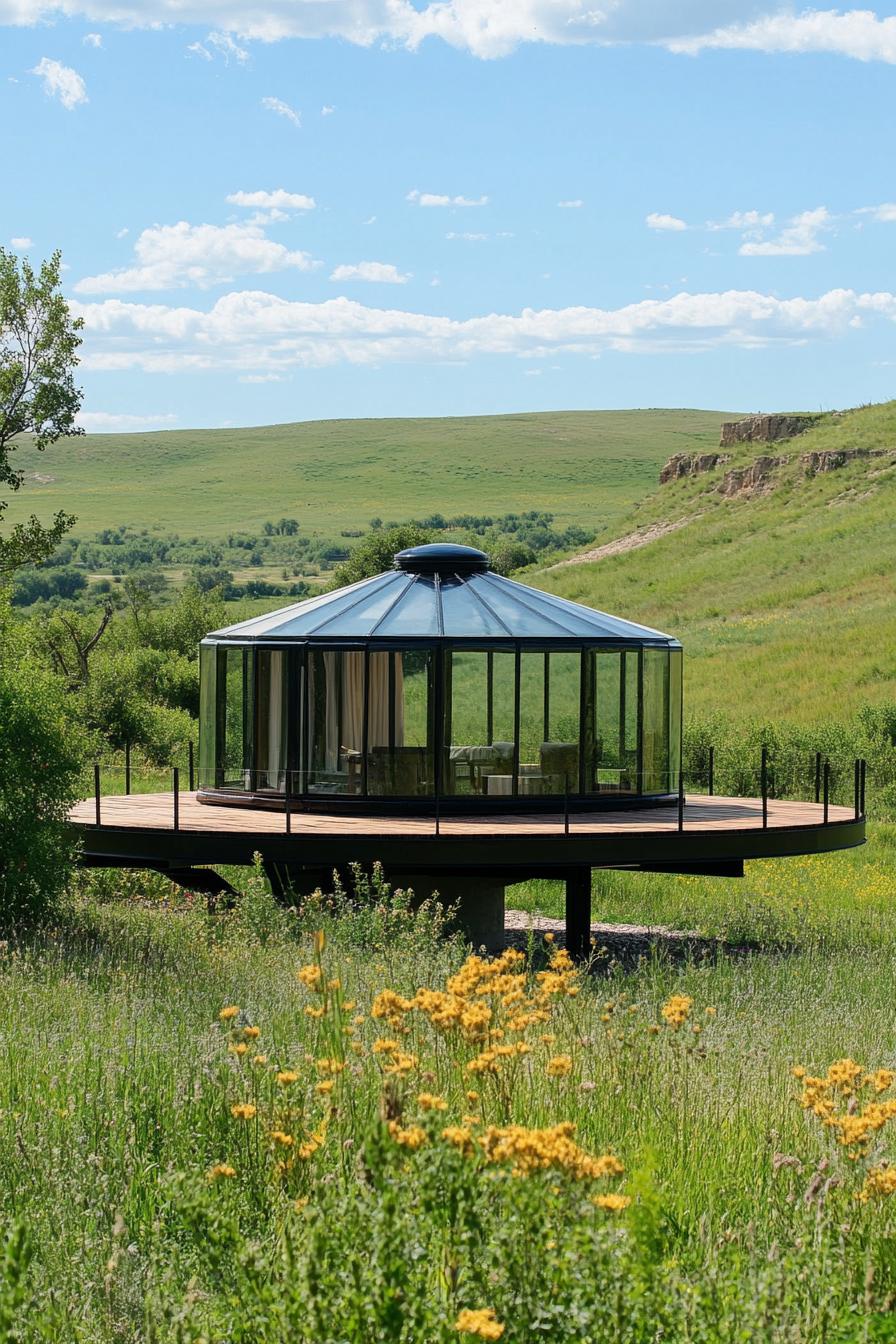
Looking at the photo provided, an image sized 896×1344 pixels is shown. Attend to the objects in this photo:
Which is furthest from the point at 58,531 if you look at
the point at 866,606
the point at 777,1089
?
the point at 866,606

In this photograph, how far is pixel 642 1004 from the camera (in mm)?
9359

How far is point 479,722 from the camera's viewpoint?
15.5m

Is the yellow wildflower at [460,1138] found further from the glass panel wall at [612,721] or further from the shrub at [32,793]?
the glass panel wall at [612,721]

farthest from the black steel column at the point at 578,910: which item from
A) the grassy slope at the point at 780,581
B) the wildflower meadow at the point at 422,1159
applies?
the grassy slope at the point at 780,581

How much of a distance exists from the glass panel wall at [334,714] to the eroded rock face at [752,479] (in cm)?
6554

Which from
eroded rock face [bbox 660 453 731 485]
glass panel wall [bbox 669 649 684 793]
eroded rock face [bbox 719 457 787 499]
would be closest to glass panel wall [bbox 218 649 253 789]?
glass panel wall [bbox 669 649 684 793]

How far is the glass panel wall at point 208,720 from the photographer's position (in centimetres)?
1665

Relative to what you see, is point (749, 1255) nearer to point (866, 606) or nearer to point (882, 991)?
point (882, 991)

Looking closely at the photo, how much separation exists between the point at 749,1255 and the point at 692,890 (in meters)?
14.5

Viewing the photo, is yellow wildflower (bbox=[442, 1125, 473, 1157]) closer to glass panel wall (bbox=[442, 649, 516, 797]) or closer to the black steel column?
the black steel column

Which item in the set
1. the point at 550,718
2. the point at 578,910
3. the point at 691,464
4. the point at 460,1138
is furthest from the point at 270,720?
the point at 691,464

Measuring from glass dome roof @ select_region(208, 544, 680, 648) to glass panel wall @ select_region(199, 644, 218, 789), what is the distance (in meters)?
0.39

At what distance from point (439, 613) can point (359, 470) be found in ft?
494

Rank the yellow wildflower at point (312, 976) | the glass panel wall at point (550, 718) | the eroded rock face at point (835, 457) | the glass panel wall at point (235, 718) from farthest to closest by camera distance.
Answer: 1. the eroded rock face at point (835, 457)
2. the glass panel wall at point (235, 718)
3. the glass panel wall at point (550, 718)
4. the yellow wildflower at point (312, 976)
